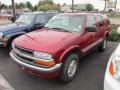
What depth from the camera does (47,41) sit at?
12.6 feet

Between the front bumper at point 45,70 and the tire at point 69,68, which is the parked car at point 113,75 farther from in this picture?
the tire at point 69,68

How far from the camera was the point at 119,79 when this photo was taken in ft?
7.75

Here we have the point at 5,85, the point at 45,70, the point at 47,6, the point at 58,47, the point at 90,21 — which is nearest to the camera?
the point at 45,70

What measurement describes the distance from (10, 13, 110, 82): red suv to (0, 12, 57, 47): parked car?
1689 mm

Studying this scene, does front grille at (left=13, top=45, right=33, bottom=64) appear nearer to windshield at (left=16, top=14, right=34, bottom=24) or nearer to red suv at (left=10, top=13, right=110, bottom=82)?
red suv at (left=10, top=13, right=110, bottom=82)

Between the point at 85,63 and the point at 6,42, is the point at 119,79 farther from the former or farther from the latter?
the point at 6,42

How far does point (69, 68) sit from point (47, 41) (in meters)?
0.88

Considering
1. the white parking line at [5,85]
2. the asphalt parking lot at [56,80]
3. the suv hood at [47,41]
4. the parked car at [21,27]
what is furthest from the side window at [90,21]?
the white parking line at [5,85]

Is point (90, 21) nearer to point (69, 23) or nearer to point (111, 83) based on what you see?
point (69, 23)

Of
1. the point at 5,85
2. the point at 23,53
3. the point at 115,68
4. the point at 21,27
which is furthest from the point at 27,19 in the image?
the point at 115,68

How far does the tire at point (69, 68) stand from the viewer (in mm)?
3842

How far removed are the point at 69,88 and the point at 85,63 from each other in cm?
178

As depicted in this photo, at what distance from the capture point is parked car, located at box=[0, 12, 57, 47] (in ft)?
19.4

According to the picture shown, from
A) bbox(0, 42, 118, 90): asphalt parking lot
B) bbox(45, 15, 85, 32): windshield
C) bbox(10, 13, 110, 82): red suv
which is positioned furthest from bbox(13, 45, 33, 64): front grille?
bbox(45, 15, 85, 32): windshield
